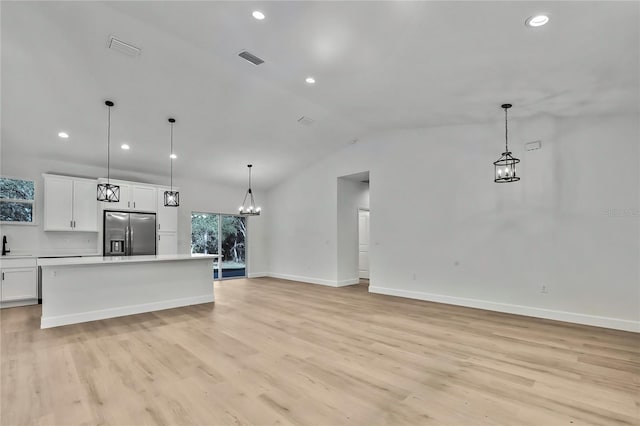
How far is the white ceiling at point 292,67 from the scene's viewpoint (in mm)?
2910

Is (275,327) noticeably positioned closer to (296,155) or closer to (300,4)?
(300,4)

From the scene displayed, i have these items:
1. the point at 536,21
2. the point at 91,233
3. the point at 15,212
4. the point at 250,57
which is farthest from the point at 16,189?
the point at 536,21

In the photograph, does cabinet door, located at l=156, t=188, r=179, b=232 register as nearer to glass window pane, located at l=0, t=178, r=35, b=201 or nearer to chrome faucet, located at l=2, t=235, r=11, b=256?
glass window pane, located at l=0, t=178, r=35, b=201

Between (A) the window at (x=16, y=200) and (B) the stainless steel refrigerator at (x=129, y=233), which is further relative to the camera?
(B) the stainless steel refrigerator at (x=129, y=233)

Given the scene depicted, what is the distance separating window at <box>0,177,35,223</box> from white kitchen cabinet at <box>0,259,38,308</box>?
35.5 inches

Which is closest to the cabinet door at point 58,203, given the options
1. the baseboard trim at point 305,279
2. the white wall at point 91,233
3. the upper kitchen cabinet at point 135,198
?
the white wall at point 91,233

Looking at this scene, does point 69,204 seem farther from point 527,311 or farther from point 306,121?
point 527,311

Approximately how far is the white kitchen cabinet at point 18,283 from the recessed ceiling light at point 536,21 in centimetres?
793

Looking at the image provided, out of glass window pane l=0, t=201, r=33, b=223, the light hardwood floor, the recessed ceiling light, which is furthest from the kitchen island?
the recessed ceiling light

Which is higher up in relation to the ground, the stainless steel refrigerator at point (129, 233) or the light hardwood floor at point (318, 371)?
the stainless steel refrigerator at point (129, 233)

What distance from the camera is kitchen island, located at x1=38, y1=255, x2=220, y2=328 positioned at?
169 inches

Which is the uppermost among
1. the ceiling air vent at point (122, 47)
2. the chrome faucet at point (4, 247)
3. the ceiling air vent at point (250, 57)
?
the ceiling air vent at point (122, 47)

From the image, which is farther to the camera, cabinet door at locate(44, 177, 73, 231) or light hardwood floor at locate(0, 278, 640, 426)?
cabinet door at locate(44, 177, 73, 231)

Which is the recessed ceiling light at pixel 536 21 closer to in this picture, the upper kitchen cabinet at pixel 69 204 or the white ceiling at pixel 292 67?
the white ceiling at pixel 292 67
